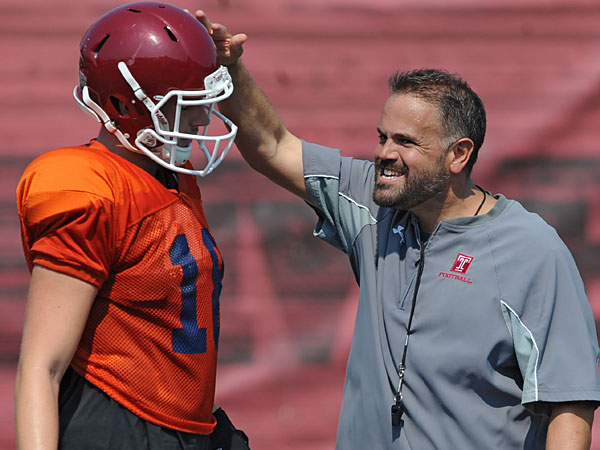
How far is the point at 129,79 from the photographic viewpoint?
61.7 inches

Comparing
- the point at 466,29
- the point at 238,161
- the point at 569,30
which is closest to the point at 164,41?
the point at 238,161

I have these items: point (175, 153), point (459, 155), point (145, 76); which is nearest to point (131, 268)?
point (175, 153)

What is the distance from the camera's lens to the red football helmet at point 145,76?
158 cm

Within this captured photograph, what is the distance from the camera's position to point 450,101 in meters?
2.02

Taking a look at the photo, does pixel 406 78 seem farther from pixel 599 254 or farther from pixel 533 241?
pixel 599 254

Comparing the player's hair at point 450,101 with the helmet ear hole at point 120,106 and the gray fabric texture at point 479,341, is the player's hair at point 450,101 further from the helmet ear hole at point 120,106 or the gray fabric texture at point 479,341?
the helmet ear hole at point 120,106

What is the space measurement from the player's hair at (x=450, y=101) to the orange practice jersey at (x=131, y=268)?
25.4 inches

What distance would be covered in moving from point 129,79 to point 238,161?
4.09 feet

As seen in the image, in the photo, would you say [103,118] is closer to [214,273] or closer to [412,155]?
[214,273]

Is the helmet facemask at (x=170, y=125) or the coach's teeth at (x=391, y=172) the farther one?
the coach's teeth at (x=391, y=172)

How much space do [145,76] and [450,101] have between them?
0.76m

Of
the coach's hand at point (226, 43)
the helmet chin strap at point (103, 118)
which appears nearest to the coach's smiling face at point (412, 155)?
the coach's hand at point (226, 43)

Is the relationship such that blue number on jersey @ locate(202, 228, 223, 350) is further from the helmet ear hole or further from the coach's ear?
the coach's ear

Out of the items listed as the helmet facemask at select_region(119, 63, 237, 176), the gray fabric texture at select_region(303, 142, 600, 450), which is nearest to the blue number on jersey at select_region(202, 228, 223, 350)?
the helmet facemask at select_region(119, 63, 237, 176)
